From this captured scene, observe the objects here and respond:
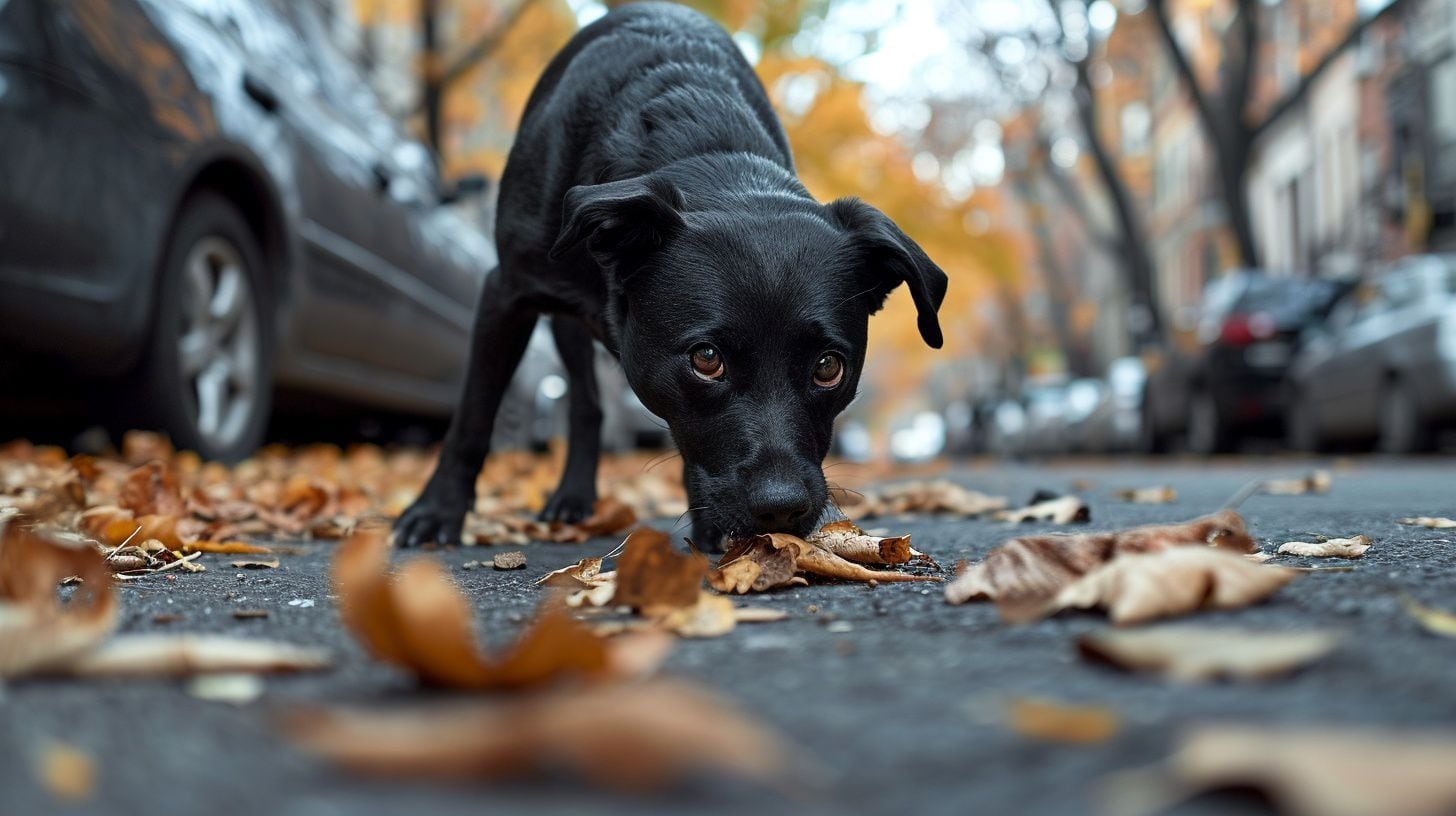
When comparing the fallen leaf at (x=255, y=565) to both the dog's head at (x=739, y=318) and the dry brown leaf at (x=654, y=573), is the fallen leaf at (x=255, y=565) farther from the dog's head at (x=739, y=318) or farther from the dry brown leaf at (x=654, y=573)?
the dry brown leaf at (x=654, y=573)

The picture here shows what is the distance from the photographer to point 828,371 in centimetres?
328

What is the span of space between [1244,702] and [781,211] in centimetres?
214

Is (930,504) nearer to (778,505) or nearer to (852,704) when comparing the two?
(778,505)

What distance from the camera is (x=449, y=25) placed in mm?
21750

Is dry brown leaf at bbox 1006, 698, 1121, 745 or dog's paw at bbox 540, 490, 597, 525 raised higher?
dog's paw at bbox 540, 490, 597, 525

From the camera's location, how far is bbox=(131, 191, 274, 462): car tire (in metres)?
5.21

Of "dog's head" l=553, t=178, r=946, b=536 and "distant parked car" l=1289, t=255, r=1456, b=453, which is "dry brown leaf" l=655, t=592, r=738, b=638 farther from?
"distant parked car" l=1289, t=255, r=1456, b=453

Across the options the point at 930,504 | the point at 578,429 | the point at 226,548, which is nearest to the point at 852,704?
the point at 226,548

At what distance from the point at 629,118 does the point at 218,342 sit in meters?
2.67

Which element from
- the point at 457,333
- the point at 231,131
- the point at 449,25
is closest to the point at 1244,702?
the point at 231,131

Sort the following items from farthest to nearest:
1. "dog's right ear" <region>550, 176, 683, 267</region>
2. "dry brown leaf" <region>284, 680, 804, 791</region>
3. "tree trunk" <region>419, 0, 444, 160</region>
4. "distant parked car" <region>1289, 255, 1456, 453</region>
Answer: "tree trunk" <region>419, 0, 444, 160</region>
"distant parked car" <region>1289, 255, 1456, 453</region>
"dog's right ear" <region>550, 176, 683, 267</region>
"dry brown leaf" <region>284, 680, 804, 791</region>

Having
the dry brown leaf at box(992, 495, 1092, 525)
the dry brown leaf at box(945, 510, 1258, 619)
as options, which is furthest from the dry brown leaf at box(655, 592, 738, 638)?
the dry brown leaf at box(992, 495, 1092, 525)

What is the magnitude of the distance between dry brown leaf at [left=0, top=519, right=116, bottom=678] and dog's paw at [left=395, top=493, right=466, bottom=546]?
145 centimetres

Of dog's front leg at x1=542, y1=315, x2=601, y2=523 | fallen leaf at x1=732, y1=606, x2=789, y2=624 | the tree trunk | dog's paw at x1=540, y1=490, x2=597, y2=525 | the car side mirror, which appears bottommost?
fallen leaf at x1=732, y1=606, x2=789, y2=624
